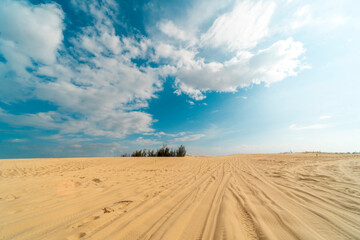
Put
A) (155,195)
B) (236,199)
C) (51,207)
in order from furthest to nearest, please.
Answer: (155,195) → (236,199) → (51,207)

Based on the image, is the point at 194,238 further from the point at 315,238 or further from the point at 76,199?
the point at 76,199

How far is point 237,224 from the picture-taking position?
6.66 feet

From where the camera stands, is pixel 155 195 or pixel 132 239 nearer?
pixel 132 239

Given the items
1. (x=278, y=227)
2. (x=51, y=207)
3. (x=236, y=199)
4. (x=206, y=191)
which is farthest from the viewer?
(x=206, y=191)

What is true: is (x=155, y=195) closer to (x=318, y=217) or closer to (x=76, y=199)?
(x=76, y=199)

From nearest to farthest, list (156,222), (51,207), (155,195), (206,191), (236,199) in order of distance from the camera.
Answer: (156,222) → (51,207) → (236,199) → (155,195) → (206,191)

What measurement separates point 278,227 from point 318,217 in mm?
856

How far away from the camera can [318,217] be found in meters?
2.20

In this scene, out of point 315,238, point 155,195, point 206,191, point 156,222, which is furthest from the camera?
point 206,191

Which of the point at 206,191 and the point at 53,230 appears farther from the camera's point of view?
the point at 206,191

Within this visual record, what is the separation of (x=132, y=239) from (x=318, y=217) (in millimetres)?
2835

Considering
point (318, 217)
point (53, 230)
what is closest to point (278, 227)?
point (318, 217)

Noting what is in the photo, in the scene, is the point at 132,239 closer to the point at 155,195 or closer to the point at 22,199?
the point at 155,195

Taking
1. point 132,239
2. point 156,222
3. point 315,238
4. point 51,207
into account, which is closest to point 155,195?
point 156,222
